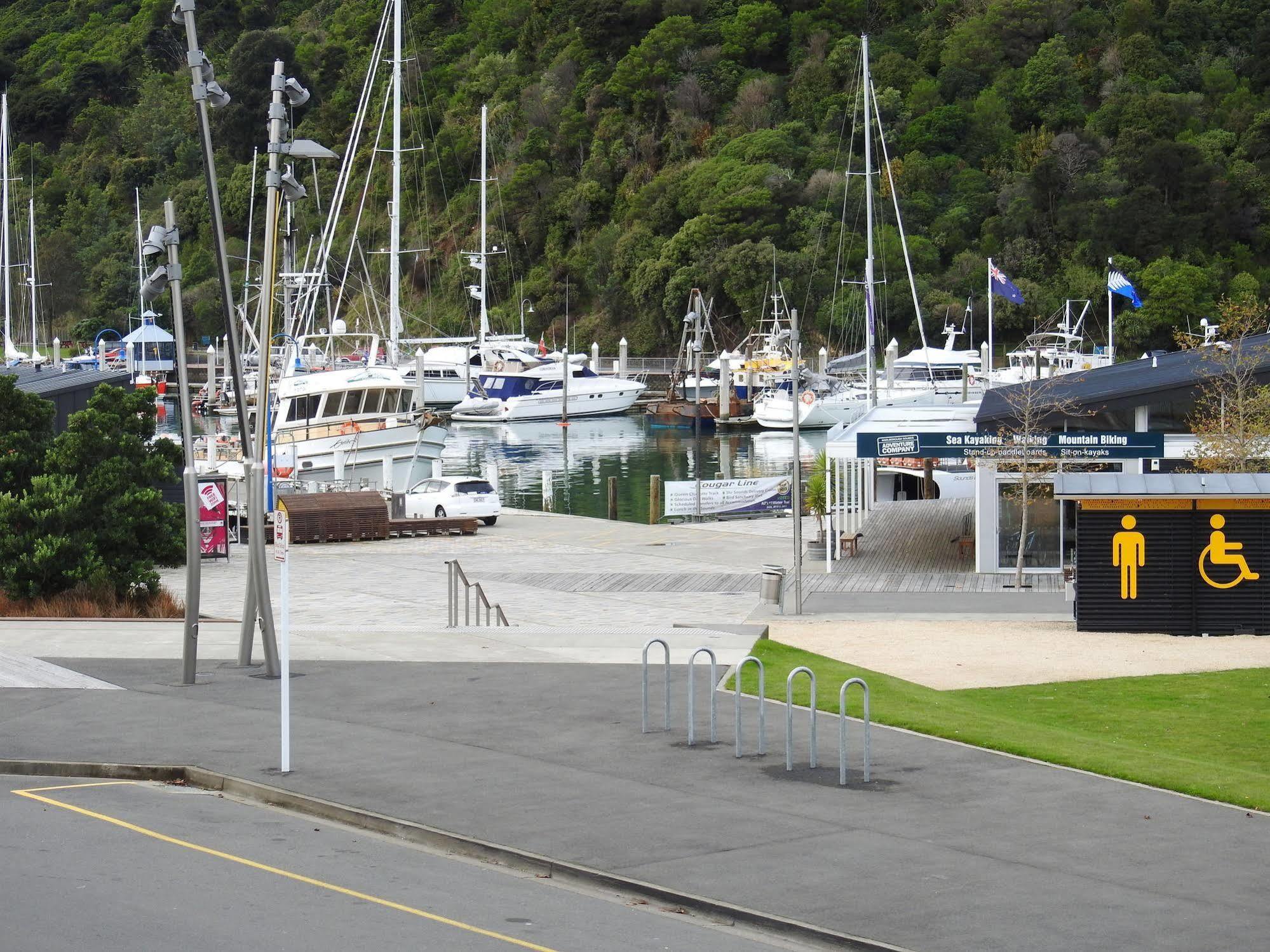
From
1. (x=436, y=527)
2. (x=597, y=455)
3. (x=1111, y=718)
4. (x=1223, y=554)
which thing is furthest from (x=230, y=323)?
(x=597, y=455)

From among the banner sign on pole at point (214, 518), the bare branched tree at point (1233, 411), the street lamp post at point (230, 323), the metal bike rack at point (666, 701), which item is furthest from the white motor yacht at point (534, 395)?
the metal bike rack at point (666, 701)

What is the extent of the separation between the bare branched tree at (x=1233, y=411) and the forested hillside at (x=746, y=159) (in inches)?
2522

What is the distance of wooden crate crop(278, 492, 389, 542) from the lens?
40812 millimetres

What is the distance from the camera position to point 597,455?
→ 268 ft

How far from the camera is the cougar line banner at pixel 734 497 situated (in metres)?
48.7

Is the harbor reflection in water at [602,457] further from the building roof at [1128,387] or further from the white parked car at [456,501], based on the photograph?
the building roof at [1128,387]

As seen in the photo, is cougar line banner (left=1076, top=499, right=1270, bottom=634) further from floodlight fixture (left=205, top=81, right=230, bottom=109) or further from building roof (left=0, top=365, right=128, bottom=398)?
building roof (left=0, top=365, right=128, bottom=398)

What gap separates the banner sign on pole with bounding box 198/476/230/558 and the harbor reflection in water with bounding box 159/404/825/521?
70.4 feet

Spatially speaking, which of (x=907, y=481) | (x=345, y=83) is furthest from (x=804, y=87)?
(x=907, y=481)

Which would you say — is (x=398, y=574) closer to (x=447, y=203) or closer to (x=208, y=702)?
(x=208, y=702)

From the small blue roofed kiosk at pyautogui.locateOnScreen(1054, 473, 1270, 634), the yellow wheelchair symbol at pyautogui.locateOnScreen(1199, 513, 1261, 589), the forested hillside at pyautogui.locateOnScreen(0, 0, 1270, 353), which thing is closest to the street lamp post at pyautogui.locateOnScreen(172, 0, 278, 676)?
the small blue roofed kiosk at pyautogui.locateOnScreen(1054, 473, 1270, 634)

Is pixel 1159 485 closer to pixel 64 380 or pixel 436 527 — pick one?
pixel 436 527

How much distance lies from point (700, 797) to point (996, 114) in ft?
346

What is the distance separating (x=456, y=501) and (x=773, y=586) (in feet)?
60.2
